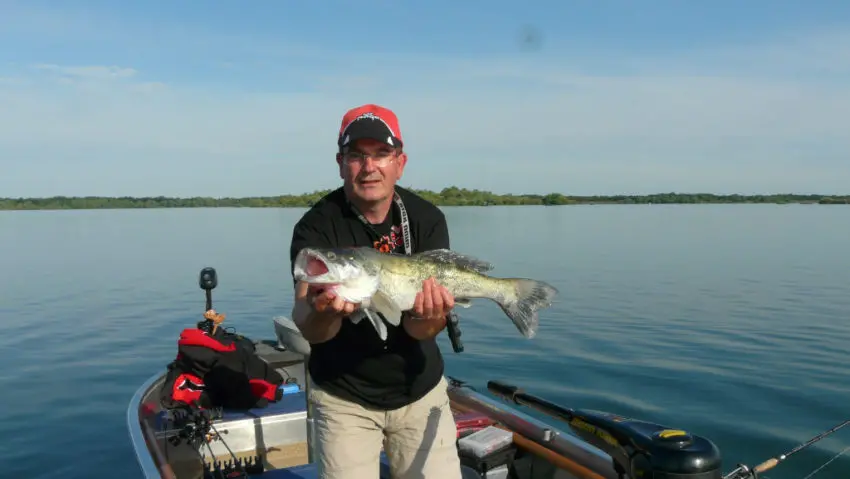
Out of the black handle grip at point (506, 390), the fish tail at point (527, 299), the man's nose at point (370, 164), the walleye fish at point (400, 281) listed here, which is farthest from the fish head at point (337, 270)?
the black handle grip at point (506, 390)

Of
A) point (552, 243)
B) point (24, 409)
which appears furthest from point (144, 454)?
point (552, 243)

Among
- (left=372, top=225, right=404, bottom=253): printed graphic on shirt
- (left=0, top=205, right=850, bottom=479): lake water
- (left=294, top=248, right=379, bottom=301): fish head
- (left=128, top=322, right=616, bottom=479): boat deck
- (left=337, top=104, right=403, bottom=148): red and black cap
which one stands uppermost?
(left=337, top=104, right=403, bottom=148): red and black cap

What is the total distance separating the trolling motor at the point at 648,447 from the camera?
3141 millimetres

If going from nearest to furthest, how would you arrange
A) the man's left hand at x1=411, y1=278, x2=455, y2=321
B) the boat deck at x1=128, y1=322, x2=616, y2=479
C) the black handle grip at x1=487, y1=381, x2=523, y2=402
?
1. the man's left hand at x1=411, y1=278, x2=455, y2=321
2. the black handle grip at x1=487, y1=381, x2=523, y2=402
3. the boat deck at x1=128, y1=322, x2=616, y2=479

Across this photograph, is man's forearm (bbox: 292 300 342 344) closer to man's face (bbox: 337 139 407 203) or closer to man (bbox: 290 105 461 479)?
man (bbox: 290 105 461 479)

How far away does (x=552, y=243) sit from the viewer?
3575 cm

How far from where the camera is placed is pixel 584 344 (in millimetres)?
13508

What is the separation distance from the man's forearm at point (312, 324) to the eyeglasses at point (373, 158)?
79 cm

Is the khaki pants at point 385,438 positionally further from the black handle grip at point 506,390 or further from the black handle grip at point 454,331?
the black handle grip at point 506,390

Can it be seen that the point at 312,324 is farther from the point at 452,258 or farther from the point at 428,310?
the point at 452,258

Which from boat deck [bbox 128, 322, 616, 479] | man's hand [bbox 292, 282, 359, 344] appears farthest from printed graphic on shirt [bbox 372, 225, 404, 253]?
boat deck [bbox 128, 322, 616, 479]

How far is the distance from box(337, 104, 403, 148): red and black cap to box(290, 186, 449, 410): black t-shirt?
1.19 ft

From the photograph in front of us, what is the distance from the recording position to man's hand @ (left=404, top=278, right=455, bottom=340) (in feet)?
10.7

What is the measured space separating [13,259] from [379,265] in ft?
118
